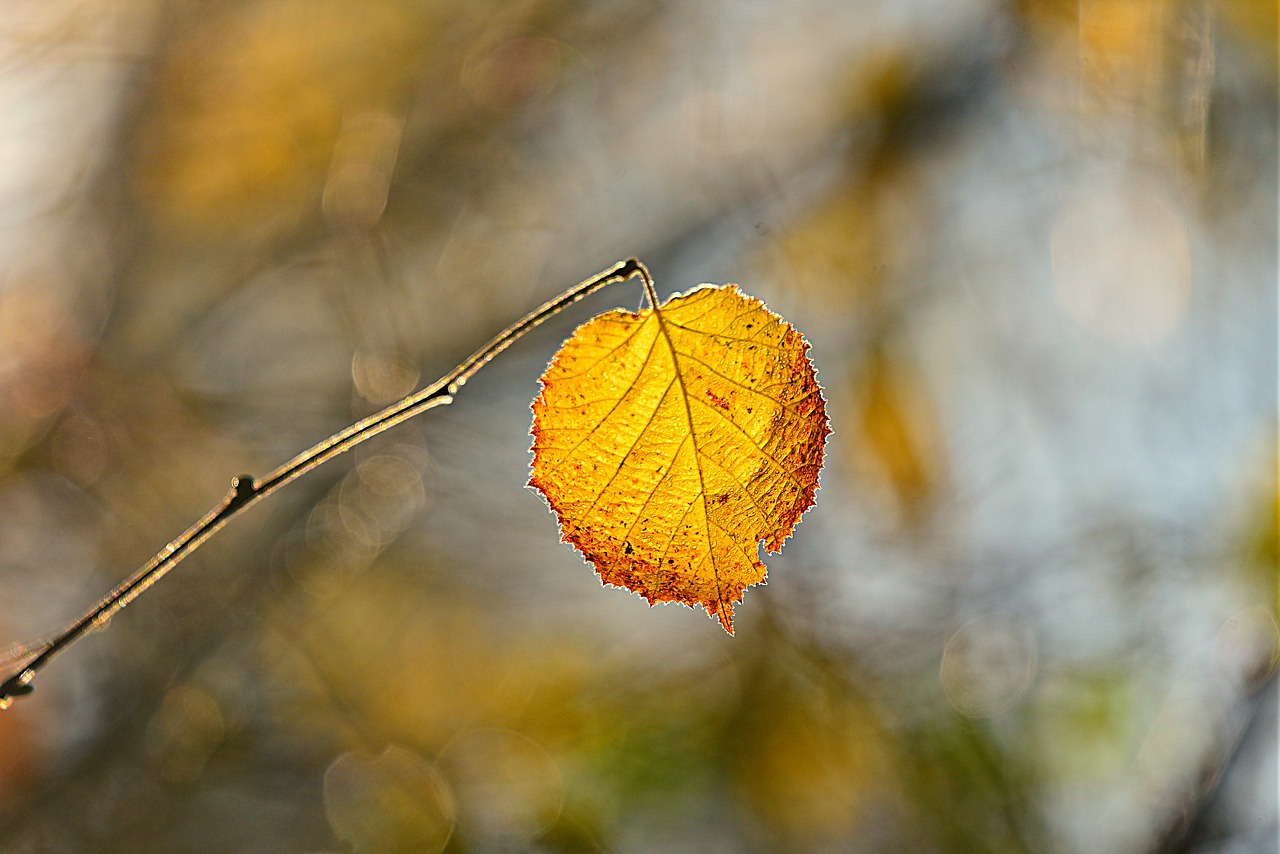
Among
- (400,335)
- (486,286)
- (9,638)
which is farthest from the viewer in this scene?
(486,286)

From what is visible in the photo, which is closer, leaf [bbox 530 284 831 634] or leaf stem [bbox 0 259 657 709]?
leaf stem [bbox 0 259 657 709]

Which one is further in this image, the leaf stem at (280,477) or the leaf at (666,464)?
the leaf at (666,464)

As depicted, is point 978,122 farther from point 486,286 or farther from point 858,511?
point 486,286

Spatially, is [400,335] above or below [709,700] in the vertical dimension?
above

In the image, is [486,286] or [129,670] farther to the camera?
[486,286]

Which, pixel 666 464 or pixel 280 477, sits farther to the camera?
pixel 666 464

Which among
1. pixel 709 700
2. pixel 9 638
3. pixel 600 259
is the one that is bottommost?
pixel 709 700

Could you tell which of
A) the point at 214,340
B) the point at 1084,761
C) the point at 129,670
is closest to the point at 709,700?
the point at 1084,761

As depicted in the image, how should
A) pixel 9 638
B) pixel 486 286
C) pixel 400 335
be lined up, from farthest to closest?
pixel 486 286, pixel 9 638, pixel 400 335
